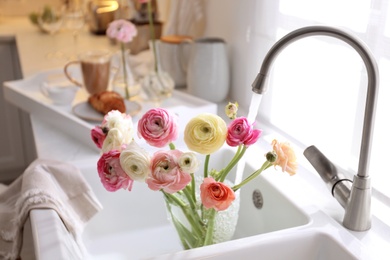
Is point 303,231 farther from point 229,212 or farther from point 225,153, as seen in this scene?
point 225,153

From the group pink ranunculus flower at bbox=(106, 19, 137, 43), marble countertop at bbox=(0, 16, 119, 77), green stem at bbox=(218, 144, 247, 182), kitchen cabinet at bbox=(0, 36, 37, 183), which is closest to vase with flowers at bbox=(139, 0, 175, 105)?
pink ranunculus flower at bbox=(106, 19, 137, 43)

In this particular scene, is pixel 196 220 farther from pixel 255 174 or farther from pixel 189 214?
pixel 255 174

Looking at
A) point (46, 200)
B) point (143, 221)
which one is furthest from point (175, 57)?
point (46, 200)

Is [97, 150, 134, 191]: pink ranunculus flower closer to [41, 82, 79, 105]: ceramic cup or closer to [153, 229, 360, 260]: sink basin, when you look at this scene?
[153, 229, 360, 260]: sink basin

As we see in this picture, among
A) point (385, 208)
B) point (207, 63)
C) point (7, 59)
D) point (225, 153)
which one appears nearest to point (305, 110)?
point (225, 153)

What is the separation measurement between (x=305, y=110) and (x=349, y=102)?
17cm

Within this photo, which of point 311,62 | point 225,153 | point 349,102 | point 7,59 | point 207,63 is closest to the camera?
point 349,102

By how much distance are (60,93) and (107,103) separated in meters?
0.22

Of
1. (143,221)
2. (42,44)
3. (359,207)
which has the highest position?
(359,207)

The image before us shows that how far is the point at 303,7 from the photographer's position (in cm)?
126

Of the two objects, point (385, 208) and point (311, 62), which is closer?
point (385, 208)

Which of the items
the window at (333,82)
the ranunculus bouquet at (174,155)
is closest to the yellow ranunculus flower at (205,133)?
the ranunculus bouquet at (174,155)

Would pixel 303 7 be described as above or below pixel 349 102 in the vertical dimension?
above

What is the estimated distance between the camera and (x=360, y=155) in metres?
0.93
